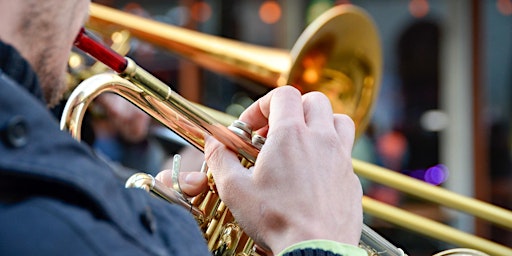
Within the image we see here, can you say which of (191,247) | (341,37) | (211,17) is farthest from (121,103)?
(191,247)

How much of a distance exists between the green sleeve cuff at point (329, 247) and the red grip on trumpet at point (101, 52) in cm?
39

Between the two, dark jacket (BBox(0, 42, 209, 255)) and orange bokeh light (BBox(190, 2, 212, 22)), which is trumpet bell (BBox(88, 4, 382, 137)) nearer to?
dark jacket (BBox(0, 42, 209, 255))

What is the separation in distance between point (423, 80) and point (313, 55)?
2489mm

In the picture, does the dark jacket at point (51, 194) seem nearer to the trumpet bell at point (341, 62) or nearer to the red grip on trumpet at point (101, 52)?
the red grip on trumpet at point (101, 52)

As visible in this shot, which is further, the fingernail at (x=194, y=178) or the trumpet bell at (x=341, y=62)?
the trumpet bell at (x=341, y=62)

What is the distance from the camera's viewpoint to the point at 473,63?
4633 millimetres

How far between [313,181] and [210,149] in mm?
218

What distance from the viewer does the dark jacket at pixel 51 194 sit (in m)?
0.66

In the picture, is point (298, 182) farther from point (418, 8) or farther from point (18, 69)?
point (418, 8)

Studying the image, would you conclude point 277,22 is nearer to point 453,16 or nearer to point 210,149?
point 453,16

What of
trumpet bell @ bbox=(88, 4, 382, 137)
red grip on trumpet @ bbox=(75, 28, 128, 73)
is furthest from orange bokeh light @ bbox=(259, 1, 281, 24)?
red grip on trumpet @ bbox=(75, 28, 128, 73)

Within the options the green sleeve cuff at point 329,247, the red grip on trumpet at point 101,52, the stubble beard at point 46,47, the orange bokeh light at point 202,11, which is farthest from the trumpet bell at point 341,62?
the orange bokeh light at point 202,11

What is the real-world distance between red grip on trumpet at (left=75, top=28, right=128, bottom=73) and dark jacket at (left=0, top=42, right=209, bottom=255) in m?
0.41

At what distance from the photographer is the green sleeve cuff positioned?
893 mm
